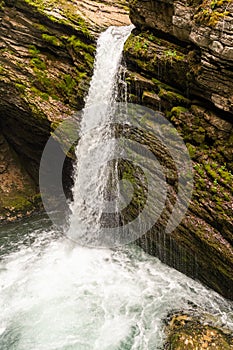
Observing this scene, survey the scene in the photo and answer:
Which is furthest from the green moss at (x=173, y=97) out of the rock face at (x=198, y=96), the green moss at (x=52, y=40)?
the green moss at (x=52, y=40)

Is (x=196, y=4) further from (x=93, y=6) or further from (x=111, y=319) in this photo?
(x=111, y=319)

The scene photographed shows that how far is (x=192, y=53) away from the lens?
9672 mm

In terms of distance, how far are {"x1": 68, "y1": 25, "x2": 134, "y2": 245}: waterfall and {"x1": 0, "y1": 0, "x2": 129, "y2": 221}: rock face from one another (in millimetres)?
621

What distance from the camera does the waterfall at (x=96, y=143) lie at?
40.0 ft

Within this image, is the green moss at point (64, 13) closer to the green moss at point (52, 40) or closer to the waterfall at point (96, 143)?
Answer: the green moss at point (52, 40)

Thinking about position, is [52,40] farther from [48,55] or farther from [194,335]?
[194,335]

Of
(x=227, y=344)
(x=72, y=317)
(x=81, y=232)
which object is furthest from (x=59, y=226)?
(x=227, y=344)

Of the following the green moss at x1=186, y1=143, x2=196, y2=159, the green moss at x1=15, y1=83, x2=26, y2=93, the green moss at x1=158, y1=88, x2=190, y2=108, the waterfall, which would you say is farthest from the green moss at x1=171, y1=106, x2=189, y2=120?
the green moss at x1=15, y1=83, x2=26, y2=93

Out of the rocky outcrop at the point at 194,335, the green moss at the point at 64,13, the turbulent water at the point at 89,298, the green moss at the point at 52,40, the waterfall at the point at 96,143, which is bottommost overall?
the turbulent water at the point at 89,298

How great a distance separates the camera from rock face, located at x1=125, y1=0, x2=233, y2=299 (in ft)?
29.1

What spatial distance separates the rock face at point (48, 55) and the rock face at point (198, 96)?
8.63ft

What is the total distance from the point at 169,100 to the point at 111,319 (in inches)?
268

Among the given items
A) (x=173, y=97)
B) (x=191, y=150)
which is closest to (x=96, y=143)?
(x=173, y=97)

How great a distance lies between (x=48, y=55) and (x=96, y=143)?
4492 millimetres
